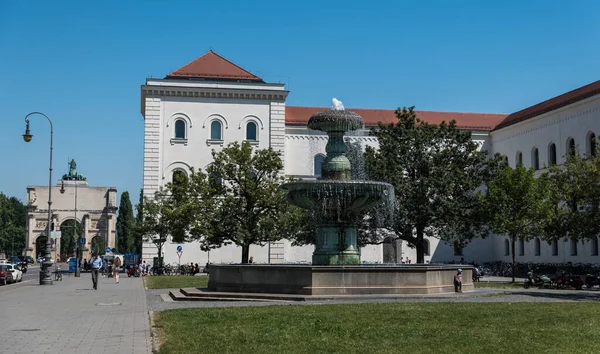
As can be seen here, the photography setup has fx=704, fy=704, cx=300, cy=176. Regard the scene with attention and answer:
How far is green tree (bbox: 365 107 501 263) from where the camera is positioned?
149 ft

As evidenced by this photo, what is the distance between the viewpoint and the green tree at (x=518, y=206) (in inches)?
1658

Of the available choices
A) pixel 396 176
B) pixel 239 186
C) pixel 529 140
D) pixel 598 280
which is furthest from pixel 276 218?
pixel 529 140

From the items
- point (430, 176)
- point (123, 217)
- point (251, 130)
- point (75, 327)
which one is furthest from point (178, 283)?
point (123, 217)

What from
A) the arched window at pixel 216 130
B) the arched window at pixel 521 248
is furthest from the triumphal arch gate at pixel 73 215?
the arched window at pixel 521 248

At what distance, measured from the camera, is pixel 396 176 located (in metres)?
45.6

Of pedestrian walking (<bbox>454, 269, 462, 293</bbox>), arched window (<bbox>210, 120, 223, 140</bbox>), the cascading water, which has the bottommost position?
pedestrian walking (<bbox>454, 269, 462, 293</bbox>)

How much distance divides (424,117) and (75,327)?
55.7 meters

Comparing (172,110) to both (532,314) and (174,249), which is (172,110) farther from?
(532,314)

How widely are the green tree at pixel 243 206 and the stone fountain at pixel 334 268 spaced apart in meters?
17.9

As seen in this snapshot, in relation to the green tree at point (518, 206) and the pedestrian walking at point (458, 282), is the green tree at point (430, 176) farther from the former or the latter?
the pedestrian walking at point (458, 282)

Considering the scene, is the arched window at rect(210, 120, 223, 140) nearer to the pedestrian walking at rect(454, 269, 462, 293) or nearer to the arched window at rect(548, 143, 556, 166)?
the arched window at rect(548, 143, 556, 166)

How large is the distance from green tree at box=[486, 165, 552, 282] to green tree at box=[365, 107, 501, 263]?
2.29m

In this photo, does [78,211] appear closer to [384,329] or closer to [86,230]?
[86,230]

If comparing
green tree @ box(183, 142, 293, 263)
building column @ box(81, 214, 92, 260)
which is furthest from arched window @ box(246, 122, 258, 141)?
building column @ box(81, 214, 92, 260)
